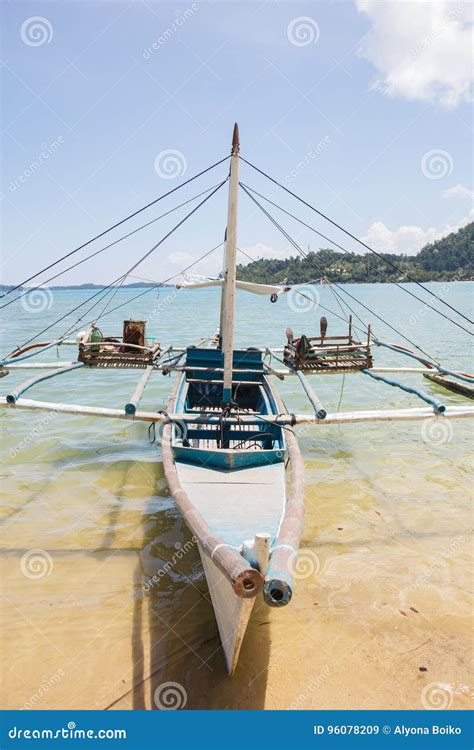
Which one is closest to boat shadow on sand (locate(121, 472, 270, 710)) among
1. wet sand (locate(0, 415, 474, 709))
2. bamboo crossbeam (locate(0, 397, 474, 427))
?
wet sand (locate(0, 415, 474, 709))

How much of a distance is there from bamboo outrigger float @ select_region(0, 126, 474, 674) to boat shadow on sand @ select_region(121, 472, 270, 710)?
0.27m

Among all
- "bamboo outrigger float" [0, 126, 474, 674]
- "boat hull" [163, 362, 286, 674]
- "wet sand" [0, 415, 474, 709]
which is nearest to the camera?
"bamboo outrigger float" [0, 126, 474, 674]

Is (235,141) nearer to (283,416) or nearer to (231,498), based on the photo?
(283,416)

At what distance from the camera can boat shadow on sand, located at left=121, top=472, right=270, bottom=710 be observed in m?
4.46

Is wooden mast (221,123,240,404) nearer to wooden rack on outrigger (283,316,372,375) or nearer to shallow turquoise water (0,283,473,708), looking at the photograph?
shallow turquoise water (0,283,473,708)

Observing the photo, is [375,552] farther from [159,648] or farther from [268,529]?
[159,648]

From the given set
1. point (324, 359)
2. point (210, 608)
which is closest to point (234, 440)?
point (210, 608)

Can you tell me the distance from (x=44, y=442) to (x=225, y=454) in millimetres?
6820

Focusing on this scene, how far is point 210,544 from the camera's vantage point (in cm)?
435

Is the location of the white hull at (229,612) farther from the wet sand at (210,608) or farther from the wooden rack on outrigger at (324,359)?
the wooden rack on outrigger at (324,359)

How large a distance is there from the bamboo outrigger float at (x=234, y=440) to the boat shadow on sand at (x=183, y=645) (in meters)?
0.27

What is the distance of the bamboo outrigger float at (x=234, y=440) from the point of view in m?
4.02

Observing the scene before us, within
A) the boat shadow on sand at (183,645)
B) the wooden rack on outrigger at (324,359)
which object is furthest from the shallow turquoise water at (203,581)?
the wooden rack on outrigger at (324,359)
